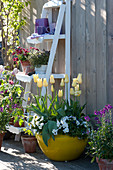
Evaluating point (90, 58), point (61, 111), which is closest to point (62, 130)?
point (61, 111)

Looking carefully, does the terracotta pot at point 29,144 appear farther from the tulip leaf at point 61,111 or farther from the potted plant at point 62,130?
the tulip leaf at point 61,111

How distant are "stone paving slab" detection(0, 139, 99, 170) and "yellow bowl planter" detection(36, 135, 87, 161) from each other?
0.08 metres

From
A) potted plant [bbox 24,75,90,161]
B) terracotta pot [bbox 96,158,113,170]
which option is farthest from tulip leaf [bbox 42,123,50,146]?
terracotta pot [bbox 96,158,113,170]

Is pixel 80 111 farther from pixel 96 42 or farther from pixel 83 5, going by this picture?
pixel 83 5

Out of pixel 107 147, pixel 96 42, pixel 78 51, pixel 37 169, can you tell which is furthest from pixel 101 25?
pixel 37 169

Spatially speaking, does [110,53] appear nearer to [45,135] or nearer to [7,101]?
[45,135]

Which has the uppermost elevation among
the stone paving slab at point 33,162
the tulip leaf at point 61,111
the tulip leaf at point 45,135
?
the tulip leaf at point 61,111

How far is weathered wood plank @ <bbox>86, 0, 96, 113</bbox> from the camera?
3.54 meters

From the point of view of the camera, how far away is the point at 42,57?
3914mm

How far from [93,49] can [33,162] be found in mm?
1411

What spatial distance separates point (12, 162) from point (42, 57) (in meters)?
1.30

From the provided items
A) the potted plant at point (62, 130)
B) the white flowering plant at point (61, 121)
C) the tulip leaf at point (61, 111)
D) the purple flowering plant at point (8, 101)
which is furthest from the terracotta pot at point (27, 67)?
the tulip leaf at point (61, 111)

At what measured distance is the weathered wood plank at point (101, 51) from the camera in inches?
134

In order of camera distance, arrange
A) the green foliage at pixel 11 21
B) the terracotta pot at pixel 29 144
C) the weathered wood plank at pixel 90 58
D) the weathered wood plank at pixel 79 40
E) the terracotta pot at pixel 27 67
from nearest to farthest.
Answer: the weathered wood plank at pixel 90 58, the weathered wood plank at pixel 79 40, the terracotta pot at pixel 29 144, the terracotta pot at pixel 27 67, the green foliage at pixel 11 21
